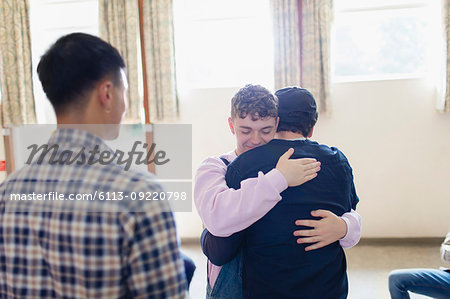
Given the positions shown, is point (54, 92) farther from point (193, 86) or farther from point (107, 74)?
point (193, 86)

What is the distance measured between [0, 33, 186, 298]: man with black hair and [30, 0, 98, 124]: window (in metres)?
3.40

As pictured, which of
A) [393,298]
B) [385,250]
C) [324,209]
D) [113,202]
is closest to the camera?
[113,202]

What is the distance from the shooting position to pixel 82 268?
0.63 metres

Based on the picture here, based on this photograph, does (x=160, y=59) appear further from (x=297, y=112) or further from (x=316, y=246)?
(x=316, y=246)

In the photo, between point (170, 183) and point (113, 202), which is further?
point (170, 183)

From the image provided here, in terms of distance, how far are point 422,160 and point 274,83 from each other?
1.66 metres

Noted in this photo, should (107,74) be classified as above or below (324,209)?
above

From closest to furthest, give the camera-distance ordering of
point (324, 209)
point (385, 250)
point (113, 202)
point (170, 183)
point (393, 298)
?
point (113, 202) → point (324, 209) → point (393, 298) → point (385, 250) → point (170, 183)

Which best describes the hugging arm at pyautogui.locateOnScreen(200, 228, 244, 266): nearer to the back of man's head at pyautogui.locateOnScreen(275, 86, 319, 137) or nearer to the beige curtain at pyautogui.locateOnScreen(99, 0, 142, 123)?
the back of man's head at pyautogui.locateOnScreen(275, 86, 319, 137)

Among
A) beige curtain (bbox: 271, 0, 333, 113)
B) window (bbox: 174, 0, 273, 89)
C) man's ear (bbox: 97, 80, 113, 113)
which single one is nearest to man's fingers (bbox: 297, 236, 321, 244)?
man's ear (bbox: 97, 80, 113, 113)

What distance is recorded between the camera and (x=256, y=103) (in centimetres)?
107

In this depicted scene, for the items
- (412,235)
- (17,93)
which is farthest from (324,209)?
(17,93)

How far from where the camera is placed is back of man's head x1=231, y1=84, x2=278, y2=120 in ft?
3.47

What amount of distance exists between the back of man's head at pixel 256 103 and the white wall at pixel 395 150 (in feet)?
8.04
